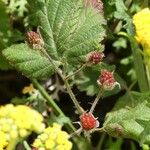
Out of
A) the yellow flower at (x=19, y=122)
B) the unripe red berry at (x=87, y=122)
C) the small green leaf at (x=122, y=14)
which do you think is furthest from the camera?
the small green leaf at (x=122, y=14)

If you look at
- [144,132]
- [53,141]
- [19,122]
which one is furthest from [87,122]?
[19,122]

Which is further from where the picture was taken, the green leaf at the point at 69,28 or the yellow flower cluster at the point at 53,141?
the green leaf at the point at 69,28

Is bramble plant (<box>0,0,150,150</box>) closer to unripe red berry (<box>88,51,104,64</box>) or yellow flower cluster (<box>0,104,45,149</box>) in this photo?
unripe red berry (<box>88,51,104,64</box>)

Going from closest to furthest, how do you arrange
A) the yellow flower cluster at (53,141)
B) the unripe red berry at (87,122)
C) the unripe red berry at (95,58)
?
the yellow flower cluster at (53,141), the unripe red berry at (87,122), the unripe red berry at (95,58)

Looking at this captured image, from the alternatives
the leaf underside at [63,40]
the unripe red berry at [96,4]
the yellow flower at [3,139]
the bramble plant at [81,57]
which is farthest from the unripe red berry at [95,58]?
the yellow flower at [3,139]

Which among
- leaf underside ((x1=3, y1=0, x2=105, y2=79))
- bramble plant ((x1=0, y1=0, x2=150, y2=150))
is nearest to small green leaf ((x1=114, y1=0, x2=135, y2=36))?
bramble plant ((x1=0, y1=0, x2=150, y2=150))

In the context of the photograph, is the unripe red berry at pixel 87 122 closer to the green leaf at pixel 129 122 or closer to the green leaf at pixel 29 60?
the green leaf at pixel 129 122

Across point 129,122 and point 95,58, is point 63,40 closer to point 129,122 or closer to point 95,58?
point 95,58

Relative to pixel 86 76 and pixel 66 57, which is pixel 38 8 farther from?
pixel 86 76
